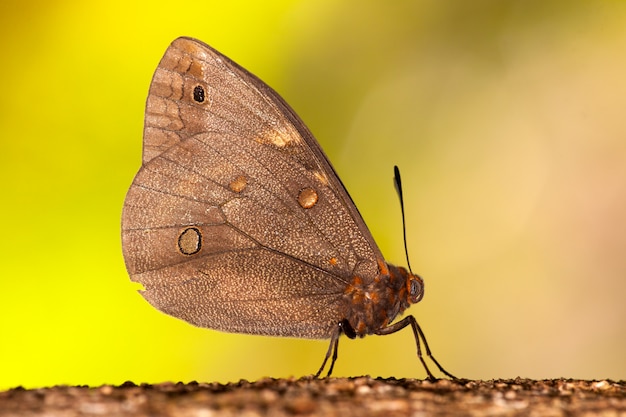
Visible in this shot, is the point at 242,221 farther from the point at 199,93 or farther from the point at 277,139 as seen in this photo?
the point at 199,93

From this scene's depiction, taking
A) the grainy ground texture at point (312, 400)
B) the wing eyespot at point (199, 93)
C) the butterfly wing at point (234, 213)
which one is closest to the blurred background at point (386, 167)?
the butterfly wing at point (234, 213)

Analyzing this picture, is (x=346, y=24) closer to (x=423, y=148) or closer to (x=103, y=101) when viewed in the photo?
(x=423, y=148)

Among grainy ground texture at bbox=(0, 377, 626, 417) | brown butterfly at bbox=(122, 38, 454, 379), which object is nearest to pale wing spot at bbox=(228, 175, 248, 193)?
brown butterfly at bbox=(122, 38, 454, 379)

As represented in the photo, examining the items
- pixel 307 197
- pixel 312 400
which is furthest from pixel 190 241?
pixel 312 400

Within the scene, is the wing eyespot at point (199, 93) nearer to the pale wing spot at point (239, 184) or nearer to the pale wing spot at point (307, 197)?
the pale wing spot at point (239, 184)

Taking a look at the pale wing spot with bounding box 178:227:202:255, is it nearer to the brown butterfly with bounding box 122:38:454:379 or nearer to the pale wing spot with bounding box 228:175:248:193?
the brown butterfly with bounding box 122:38:454:379

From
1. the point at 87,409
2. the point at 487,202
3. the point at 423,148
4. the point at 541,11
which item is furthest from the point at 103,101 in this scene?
the point at 87,409
